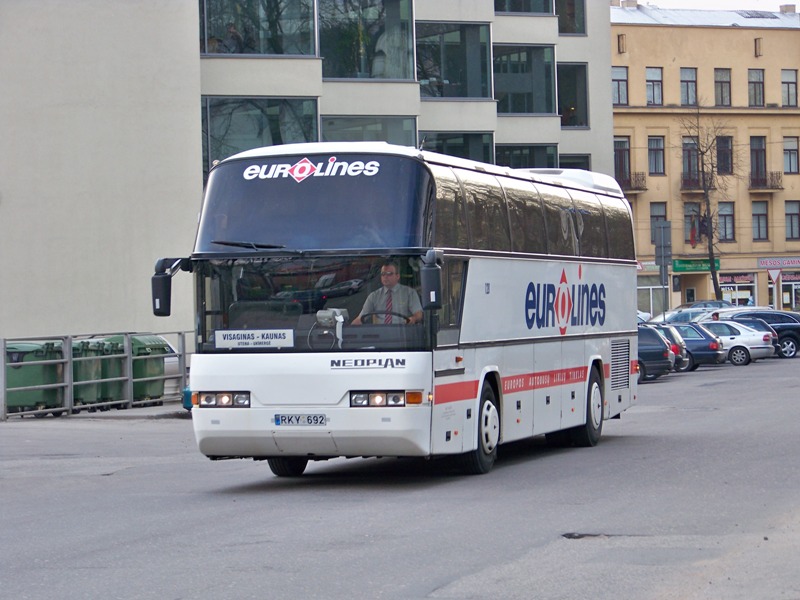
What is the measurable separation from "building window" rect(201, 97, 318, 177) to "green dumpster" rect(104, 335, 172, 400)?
813cm

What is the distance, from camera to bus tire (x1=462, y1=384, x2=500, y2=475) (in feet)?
46.7

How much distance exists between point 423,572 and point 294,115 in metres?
28.4

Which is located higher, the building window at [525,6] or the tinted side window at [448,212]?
the building window at [525,6]

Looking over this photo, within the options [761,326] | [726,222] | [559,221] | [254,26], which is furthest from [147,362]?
[726,222]

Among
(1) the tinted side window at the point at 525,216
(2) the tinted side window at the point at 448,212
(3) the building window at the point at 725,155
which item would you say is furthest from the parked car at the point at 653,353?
(3) the building window at the point at 725,155

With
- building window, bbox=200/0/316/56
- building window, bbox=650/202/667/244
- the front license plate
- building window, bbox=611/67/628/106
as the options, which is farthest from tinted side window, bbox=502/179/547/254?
building window, bbox=650/202/667/244

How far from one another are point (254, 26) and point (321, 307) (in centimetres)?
2393

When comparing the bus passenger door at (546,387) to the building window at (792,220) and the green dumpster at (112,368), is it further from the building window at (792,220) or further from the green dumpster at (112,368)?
the building window at (792,220)

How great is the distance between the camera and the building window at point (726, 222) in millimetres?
80000

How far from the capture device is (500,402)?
1495cm

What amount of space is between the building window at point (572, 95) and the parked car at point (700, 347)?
37.6 feet

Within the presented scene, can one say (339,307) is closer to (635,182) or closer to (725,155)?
(635,182)

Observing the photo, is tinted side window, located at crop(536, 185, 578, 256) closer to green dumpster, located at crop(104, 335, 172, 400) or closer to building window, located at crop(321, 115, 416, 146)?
green dumpster, located at crop(104, 335, 172, 400)

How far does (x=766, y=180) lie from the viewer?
266ft
